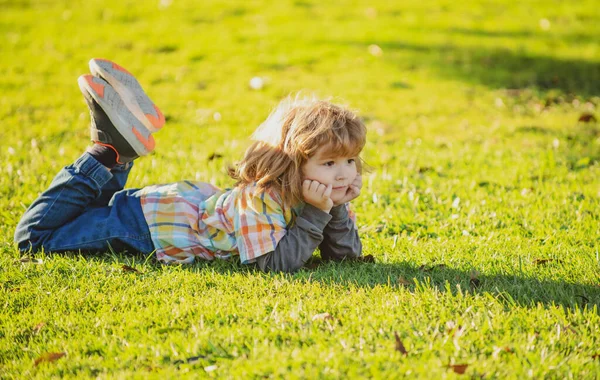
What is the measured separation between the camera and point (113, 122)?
3766 mm

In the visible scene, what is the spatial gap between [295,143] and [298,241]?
1.69ft

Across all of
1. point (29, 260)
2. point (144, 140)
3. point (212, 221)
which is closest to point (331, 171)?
point (212, 221)

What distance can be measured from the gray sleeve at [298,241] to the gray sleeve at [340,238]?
0.51 ft

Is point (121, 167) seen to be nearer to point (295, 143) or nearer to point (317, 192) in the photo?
point (295, 143)

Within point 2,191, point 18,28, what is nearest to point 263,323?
point 2,191

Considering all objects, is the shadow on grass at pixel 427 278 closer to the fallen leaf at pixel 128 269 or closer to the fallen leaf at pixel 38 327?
the fallen leaf at pixel 128 269

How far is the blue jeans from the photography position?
3828 mm

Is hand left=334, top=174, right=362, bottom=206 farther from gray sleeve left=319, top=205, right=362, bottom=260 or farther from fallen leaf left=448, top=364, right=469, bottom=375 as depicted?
fallen leaf left=448, top=364, right=469, bottom=375

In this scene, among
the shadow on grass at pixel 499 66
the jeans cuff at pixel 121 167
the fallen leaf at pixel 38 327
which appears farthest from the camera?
the shadow on grass at pixel 499 66

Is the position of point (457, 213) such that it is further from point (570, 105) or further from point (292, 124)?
point (570, 105)

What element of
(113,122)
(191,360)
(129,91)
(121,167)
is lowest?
(191,360)

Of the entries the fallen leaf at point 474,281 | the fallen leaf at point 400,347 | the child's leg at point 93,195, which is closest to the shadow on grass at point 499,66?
the fallen leaf at point 474,281

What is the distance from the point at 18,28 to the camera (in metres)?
12.0

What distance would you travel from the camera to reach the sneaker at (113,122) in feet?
12.4
